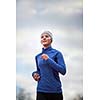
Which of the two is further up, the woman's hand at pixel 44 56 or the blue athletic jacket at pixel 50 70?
the woman's hand at pixel 44 56

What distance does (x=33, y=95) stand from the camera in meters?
2.17

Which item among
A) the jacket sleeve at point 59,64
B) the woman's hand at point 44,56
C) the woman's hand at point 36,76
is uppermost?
the woman's hand at point 44,56

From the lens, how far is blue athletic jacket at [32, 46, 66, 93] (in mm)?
2154

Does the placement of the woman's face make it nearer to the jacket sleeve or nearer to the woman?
the woman

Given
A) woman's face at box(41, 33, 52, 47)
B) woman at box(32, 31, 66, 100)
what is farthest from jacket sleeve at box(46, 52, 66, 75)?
woman's face at box(41, 33, 52, 47)

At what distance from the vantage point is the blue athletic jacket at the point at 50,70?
7.07 feet

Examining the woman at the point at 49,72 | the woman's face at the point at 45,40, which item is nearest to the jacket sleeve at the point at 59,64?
the woman at the point at 49,72

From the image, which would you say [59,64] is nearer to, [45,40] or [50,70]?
[50,70]

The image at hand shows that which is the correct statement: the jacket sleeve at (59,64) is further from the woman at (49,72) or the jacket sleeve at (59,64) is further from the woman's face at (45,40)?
the woman's face at (45,40)

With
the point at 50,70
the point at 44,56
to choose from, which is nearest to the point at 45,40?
the point at 44,56

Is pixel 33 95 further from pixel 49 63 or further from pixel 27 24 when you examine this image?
pixel 27 24
